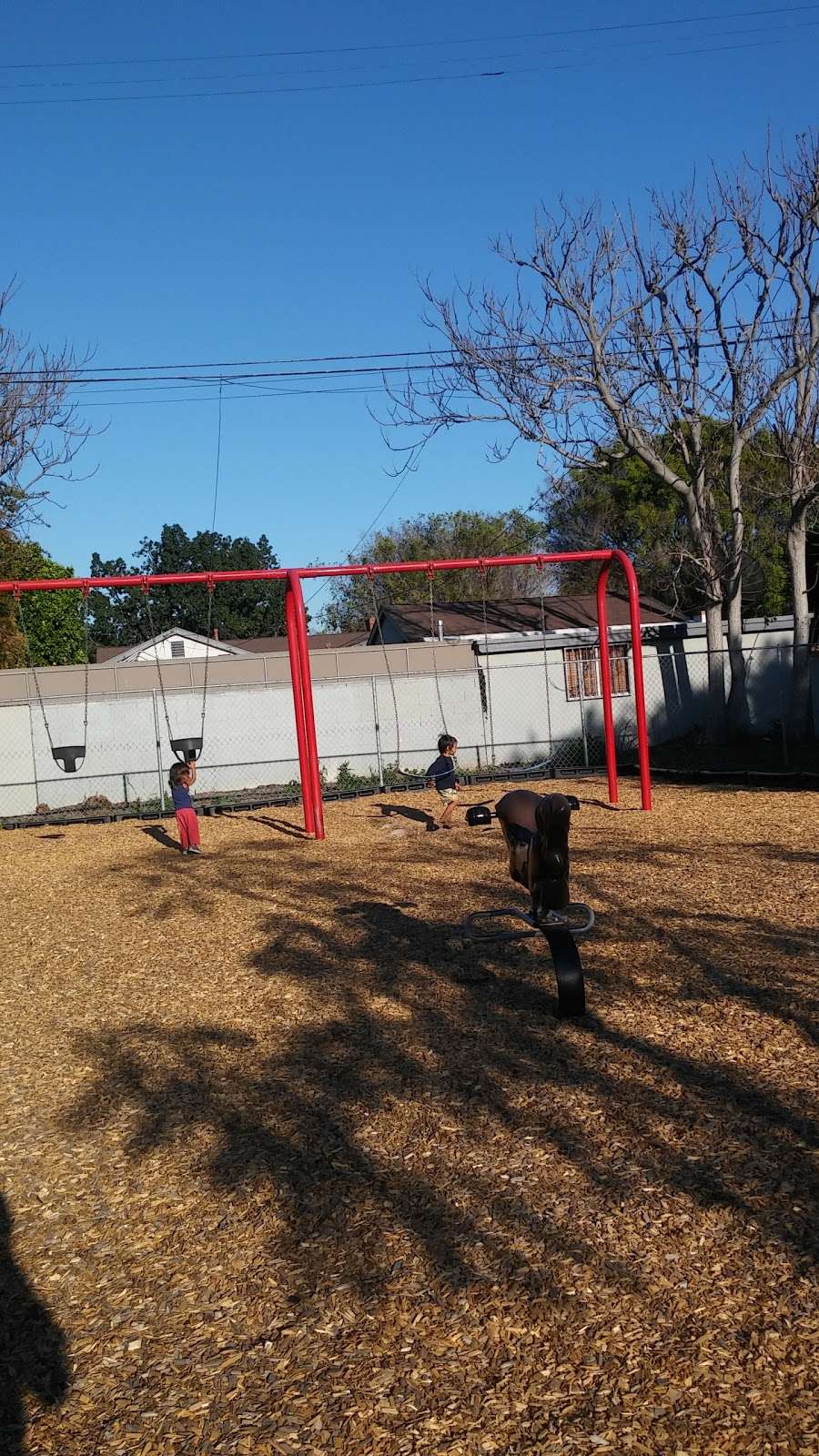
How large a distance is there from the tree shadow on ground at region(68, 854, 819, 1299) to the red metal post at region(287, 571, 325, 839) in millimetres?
6589

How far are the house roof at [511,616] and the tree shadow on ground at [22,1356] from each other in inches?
888

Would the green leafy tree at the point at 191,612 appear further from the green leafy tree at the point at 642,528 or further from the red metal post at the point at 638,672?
the red metal post at the point at 638,672

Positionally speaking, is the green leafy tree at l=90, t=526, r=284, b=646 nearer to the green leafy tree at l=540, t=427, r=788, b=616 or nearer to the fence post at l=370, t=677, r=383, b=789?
the green leafy tree at l=540, t=427, r=788, b=616

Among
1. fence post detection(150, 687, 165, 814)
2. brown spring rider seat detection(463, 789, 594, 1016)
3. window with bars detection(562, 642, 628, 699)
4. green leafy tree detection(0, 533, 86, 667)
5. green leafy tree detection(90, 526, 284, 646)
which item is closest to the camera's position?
brown spring rider seat detection(463, 789, 594, 1016)

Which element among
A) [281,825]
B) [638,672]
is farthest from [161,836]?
[638,672]

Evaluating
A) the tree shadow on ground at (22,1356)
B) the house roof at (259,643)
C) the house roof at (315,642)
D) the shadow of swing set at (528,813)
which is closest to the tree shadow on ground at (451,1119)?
the shadow of swing set at (528,813)

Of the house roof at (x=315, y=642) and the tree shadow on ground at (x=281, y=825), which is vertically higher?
the house roof at (x=315, y=642)

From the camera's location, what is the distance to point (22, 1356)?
322 centimetres

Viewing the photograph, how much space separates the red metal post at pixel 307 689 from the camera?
13.6 meters

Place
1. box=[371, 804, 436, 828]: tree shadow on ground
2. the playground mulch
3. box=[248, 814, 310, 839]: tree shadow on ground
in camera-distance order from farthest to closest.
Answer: box=[371, 804, 436, 828]: tree shadow on ground
box=[248, 814, 310, 839]: tree shadow on ground
the playground mulch

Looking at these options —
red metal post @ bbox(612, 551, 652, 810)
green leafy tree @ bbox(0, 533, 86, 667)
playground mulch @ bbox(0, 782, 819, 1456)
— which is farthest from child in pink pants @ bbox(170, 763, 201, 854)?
green leafy tree @ bbox(0, 533, 86, 667)

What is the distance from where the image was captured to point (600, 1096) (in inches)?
185

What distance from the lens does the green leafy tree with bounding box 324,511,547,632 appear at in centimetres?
4831

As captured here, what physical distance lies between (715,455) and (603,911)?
16827mm
